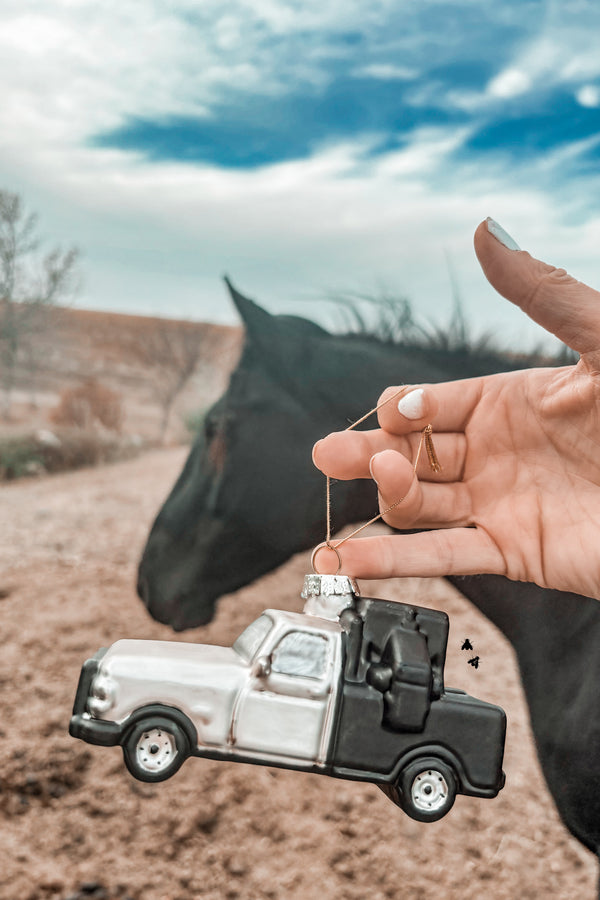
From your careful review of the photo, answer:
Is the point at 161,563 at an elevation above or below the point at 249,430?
below

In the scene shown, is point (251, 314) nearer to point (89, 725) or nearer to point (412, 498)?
point (412, 498)

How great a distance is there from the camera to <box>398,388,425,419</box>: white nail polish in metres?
0.90

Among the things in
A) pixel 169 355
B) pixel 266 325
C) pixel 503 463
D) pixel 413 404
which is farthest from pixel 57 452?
pixel 413 404

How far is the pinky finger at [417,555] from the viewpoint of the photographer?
861 mm

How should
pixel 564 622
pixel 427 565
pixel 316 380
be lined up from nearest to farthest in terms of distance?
pixel 427 565 < pixel 564 622 < pixel 316 380

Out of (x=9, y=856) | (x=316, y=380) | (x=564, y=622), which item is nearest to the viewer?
(x=564, y=622)

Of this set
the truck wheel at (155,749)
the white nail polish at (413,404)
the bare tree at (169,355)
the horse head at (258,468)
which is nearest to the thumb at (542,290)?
the white nail polish at (413,404)

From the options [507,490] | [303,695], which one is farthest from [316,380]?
[303,695]

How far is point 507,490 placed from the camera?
1.12 meters

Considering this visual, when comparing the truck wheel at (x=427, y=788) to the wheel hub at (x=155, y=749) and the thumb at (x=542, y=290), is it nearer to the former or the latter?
the wheel hub at (x=155, y=749)

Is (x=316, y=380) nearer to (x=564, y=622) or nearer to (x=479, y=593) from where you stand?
(x=479, y=593)

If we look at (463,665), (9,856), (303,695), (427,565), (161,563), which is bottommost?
(9,856)

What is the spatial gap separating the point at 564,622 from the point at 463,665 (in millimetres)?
1833

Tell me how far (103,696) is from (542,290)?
0.86m
